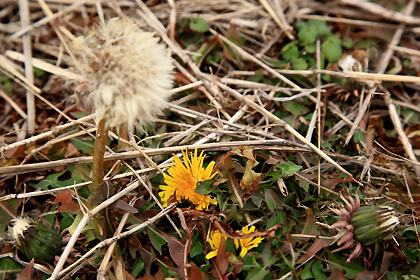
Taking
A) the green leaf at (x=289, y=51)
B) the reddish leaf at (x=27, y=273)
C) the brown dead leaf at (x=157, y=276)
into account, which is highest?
the green leaf at (x=289, y=51)

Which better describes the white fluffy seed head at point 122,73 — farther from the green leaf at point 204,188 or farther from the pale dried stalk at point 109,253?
the pale dried stalk at point 109,253

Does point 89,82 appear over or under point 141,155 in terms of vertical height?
over

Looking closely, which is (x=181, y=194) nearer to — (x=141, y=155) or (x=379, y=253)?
(x=141, y=155)

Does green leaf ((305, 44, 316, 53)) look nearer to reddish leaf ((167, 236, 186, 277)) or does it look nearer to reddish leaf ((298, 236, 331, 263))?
reddish leaf ((298, 236, 331, 263))

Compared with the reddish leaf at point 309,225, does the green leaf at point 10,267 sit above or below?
below

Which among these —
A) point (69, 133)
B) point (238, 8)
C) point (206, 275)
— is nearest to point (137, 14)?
point (238, 8)

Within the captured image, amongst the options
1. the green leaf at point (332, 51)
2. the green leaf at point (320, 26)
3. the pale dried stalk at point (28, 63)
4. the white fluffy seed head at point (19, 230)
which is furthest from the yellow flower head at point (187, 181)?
the green leaf at point (320, 26)
